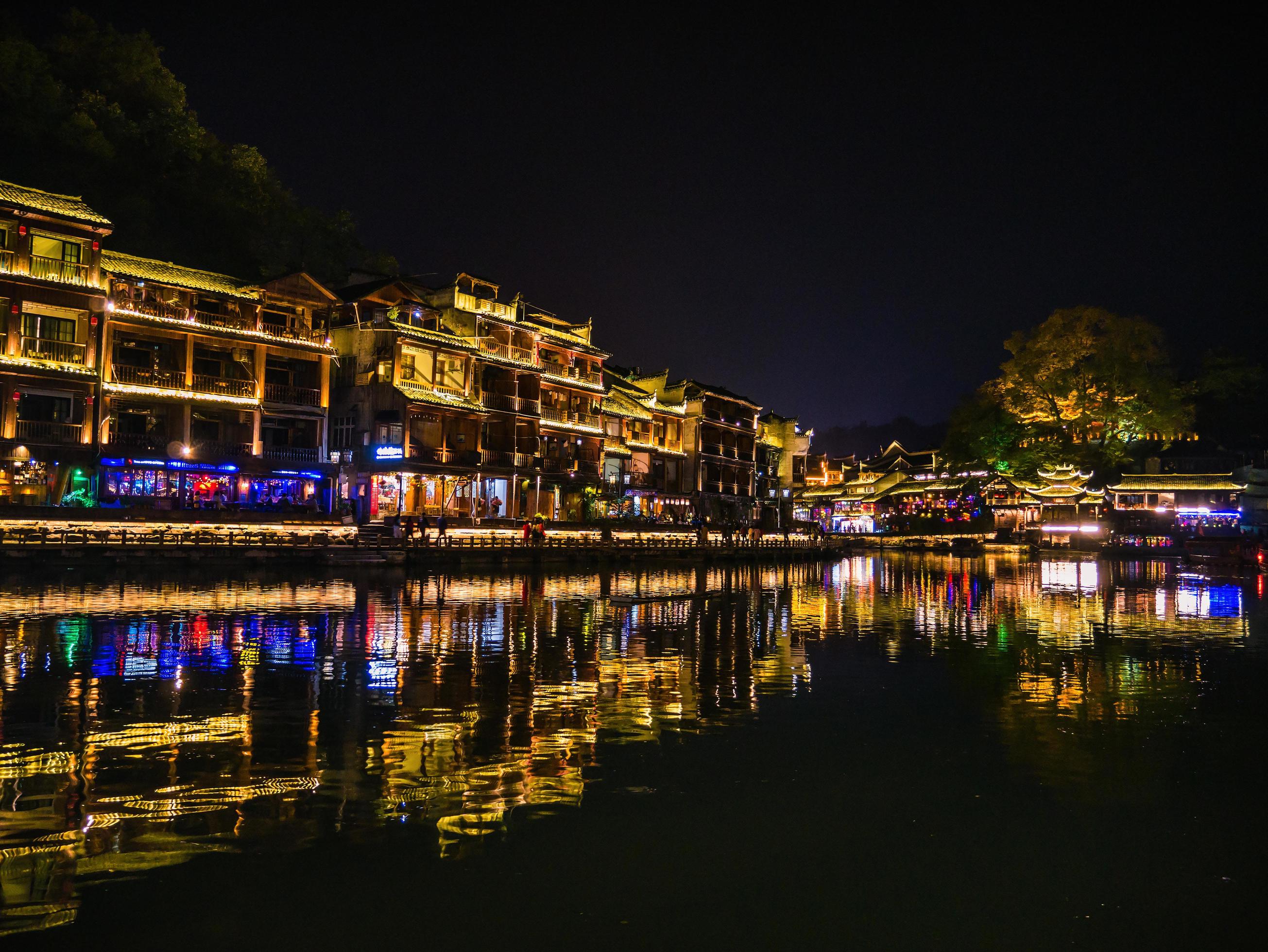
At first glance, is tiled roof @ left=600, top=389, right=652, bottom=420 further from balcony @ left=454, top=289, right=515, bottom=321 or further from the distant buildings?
balcony @ left=454, top=289, right=515, bottom=321

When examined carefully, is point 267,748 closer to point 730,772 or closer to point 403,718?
point 403,718

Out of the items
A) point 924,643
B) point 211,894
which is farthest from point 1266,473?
point 211,894

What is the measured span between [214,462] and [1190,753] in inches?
1688

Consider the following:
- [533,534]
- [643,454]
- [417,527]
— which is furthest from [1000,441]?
[417,527]

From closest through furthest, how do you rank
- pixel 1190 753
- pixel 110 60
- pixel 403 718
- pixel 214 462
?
pixel 1190 753 → pixel 403 718 → pixel 214 462 → pixel 110 60

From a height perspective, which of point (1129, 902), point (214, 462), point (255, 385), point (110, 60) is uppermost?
point (110, 60)

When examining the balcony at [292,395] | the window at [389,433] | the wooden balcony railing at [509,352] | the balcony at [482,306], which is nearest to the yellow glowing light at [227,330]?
the balcony at [292,395]

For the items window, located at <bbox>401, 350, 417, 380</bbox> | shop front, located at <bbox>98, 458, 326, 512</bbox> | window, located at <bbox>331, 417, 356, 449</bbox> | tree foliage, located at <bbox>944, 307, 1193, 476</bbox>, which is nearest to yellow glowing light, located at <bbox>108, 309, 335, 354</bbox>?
window, located at <bbox>401, 350, 417, 380</bbox>

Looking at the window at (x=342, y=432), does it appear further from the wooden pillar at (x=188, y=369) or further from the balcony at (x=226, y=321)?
the wooden pillar at (x=188, y=369)

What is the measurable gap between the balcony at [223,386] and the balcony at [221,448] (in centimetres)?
232

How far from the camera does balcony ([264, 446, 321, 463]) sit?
4725 cm

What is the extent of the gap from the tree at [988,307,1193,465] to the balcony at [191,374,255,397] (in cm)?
5080

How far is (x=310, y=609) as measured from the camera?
21.9 meters

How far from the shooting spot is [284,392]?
4853 centimetres
